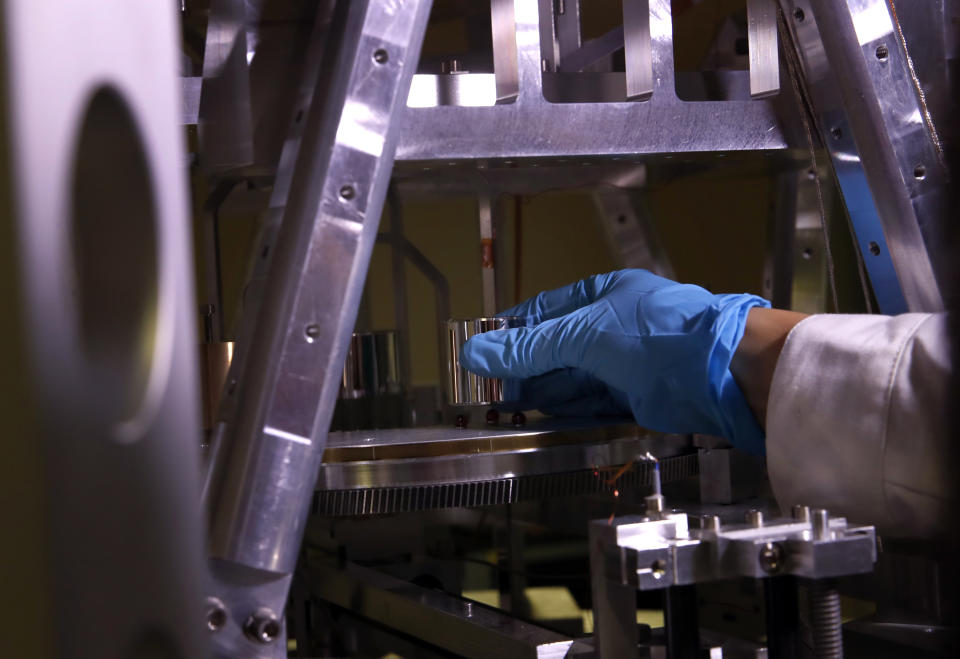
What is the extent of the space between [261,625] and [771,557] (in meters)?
0.37

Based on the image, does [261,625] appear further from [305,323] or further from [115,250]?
[115,250]

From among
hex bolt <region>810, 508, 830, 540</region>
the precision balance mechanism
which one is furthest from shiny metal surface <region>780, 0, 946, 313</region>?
hex bolt <region>810, 508, 830, 540</region>

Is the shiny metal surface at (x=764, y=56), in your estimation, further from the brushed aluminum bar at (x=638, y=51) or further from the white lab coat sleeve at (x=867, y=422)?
the white lab coat sleeve at (x=867, y=422)

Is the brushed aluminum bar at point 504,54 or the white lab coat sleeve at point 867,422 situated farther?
the brushed aluminum bar at point 504,54

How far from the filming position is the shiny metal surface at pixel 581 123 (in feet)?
3.56

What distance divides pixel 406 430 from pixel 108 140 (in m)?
0.90

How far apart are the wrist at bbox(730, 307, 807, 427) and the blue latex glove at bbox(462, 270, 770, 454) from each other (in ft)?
0.04

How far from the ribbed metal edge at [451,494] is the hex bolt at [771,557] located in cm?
33

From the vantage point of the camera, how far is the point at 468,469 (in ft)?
3.38

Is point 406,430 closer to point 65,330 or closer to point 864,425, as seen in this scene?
point 864,425

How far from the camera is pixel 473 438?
1067mm

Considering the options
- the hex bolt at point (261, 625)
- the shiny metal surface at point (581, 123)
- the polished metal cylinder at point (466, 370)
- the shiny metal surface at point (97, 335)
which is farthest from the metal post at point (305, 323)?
the polished metal cylinder at point (466, 370)

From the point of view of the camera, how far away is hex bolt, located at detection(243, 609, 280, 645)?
725 millimetres

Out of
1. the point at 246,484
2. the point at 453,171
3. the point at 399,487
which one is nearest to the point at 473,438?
the point at 399,487
